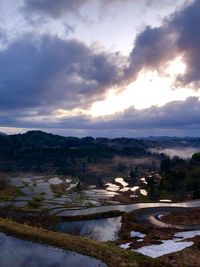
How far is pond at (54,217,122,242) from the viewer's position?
46406 millimetres

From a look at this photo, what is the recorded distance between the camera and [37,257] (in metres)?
20.4

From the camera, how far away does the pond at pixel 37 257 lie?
1948 centimetres

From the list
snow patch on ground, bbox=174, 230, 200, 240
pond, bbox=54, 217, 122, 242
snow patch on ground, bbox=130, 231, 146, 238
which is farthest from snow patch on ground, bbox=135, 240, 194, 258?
pond, bbox=54, 217, 122, 242

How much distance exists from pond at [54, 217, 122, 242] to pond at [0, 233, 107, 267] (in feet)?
76.0

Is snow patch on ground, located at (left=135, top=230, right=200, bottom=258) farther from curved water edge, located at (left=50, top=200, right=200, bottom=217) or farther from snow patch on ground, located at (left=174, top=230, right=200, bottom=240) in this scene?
curved water edge, located at (left=50, top=200, right=200, bottom=217)

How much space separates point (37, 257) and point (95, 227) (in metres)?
32.2

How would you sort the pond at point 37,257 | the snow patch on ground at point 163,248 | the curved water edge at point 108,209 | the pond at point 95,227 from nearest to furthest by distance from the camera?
the pond at point 37,257 → the snow patch on ground at point 163,248 → the pond at point 95,227 → the curved water edge at point 108,209

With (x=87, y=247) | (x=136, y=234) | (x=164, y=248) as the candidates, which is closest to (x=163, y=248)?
(x=164, y=248)

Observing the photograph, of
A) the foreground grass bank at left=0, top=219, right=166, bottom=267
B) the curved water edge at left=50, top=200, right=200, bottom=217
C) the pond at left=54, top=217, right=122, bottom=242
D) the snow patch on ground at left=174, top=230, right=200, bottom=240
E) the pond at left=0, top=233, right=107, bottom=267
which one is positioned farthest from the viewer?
the curved water edge at left=50, top=200, right=200, bottom=217

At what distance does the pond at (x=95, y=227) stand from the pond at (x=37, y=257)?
23.2m

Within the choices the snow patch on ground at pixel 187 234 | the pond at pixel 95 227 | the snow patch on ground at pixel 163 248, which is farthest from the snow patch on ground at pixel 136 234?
the snow patch on ground at pixel 163 248

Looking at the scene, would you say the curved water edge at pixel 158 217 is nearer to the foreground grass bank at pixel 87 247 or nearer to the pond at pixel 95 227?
the pond at pixel 95 227

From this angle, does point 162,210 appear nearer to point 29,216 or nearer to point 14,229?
point 29,216

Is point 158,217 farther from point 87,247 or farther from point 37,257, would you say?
point 37,257
